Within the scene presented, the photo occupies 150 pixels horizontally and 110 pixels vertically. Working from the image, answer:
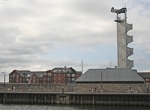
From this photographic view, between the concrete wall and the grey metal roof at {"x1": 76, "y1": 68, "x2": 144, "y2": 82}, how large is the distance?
2.70 m

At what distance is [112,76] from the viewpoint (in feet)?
256

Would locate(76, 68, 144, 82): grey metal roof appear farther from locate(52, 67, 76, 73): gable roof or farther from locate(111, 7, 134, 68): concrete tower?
locate(52, 67, 76, 73): gable roof

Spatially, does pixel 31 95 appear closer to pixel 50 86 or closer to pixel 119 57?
pixel 50 86

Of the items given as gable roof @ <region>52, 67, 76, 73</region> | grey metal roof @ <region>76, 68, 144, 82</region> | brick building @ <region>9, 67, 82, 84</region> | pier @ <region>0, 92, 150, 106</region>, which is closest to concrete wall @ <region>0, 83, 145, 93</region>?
grey metal roof @ <region>76, 68, 144, 82</region>

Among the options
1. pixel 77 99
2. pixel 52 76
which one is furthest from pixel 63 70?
pixel 77 99

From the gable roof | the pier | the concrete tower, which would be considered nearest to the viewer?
the pier

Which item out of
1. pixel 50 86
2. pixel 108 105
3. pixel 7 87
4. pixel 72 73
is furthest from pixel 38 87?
pixel 72 73

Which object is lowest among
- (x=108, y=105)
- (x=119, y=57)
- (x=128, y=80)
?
(x=108, y=105)

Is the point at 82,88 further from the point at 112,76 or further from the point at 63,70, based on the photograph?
the point at 63,70

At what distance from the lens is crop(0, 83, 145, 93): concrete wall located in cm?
7275

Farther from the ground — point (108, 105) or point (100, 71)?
point (100, 71)

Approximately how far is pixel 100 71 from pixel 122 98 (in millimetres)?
16029

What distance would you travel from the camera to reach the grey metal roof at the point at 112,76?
251ft

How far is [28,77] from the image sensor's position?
160125mm
